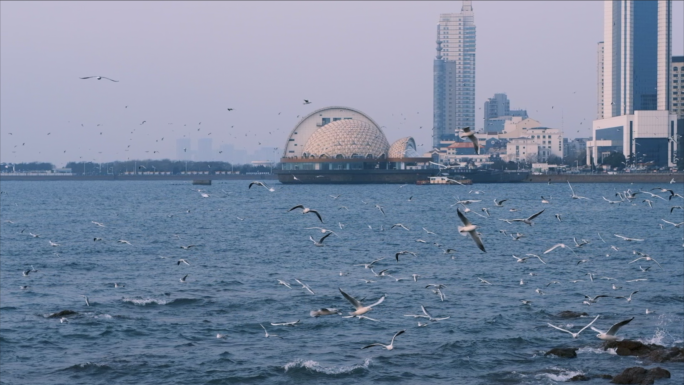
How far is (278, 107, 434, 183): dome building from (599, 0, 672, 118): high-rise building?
5848cm

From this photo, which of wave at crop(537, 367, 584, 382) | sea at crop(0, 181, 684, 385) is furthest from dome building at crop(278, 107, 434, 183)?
wave at crop(537, 367, 584, 382)

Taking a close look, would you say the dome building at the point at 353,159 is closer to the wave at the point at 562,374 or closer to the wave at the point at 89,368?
the wave at the point at 89,368

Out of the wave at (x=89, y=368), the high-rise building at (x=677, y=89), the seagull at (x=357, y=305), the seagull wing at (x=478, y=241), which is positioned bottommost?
the wave at (x=89, y=368)

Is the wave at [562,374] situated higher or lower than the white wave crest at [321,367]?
higher

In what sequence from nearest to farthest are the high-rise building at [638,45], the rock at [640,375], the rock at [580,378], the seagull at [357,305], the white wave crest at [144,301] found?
the seagull at [357,305], the rock at [640,375], the rock at [580,378], the white wave crest at [144,301], the high-rise building at [638,45]

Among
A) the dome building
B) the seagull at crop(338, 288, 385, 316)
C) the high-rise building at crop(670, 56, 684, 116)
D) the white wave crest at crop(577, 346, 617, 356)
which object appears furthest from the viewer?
the high-rise building at crop(670, 56, 684, 116)

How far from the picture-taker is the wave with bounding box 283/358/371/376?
67.4ft

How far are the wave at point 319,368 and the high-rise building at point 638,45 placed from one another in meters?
167

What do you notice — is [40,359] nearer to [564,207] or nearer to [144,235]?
[144,235]

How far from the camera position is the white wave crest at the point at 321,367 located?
20594mm

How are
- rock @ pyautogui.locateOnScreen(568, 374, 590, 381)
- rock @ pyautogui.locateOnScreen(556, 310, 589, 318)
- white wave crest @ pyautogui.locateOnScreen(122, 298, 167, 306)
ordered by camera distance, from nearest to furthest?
rock @ pyautogui.locateOnScreen(568, 374, 590, 381)
rock @ pyautogui.locateOnScreen(556, 310, 589, 318)
white wave crest @ pyautogui.locateOnScreen(122, 298, 167, 306)

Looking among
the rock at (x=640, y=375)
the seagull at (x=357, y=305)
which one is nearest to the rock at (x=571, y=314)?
the rock at (x=640, y=375)

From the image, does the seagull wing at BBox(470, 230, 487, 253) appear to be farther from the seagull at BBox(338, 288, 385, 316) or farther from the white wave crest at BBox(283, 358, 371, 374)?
the white wave crest at BBox(283, 358, 371, 374)

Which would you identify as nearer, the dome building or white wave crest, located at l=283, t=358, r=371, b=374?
white wave crest, located at l=283, t=358, r=371, b=374
